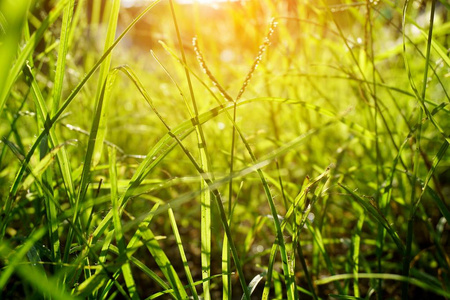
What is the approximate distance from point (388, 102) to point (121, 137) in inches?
45.3

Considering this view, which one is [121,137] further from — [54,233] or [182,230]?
[54,233]

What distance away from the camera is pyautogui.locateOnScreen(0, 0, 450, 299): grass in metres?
0.53

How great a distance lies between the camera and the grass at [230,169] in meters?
0.53

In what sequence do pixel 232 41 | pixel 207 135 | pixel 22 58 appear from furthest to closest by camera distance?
pixel 232 41, pixel 207 135, pixel 22 58

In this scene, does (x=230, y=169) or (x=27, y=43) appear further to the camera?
(x=230, y=169)

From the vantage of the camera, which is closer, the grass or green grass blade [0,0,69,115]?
green grass blade [0,0,69,115]

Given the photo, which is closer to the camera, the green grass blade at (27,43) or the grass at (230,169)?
the green grass blade at (27,43)

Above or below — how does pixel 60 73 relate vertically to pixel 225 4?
below

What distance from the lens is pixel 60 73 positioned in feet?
1.82

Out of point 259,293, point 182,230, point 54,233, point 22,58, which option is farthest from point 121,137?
point 22,58

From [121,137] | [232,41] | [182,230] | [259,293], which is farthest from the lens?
[232,41]

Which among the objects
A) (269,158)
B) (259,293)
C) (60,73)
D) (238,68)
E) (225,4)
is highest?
(225,4)

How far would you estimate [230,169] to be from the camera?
563 mm

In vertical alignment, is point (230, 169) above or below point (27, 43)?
below
